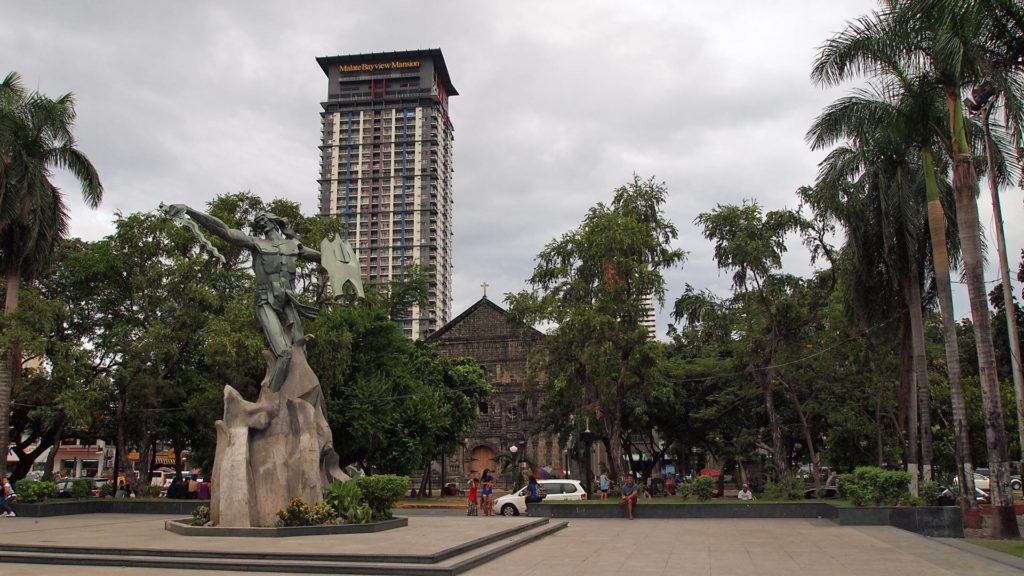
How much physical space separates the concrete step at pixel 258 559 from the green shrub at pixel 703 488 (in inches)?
399

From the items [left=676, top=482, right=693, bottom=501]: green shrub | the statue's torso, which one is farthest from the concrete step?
[left=676, top=482, right=693, bottom=501]: green shrub

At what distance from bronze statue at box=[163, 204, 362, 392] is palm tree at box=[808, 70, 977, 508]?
10143 mm

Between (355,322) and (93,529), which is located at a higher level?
(355,322)

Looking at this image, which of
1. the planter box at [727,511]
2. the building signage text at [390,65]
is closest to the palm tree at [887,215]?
the planter box at [727,511]

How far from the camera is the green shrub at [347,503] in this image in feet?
43.9

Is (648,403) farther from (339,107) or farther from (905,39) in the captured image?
(339,107)

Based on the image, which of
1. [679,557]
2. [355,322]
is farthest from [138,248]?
[679,557]

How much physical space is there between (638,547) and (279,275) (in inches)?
320

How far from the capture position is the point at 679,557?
11.1 metres

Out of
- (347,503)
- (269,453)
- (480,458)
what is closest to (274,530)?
(347,503)

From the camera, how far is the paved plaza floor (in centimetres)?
971

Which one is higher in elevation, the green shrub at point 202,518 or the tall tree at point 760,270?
the tall tree at point 760,270

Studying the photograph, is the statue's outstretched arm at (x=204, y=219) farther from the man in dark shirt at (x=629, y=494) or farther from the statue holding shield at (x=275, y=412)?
the man in dark shirt at (x=629, y=494)

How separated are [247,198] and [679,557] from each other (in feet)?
66.1
